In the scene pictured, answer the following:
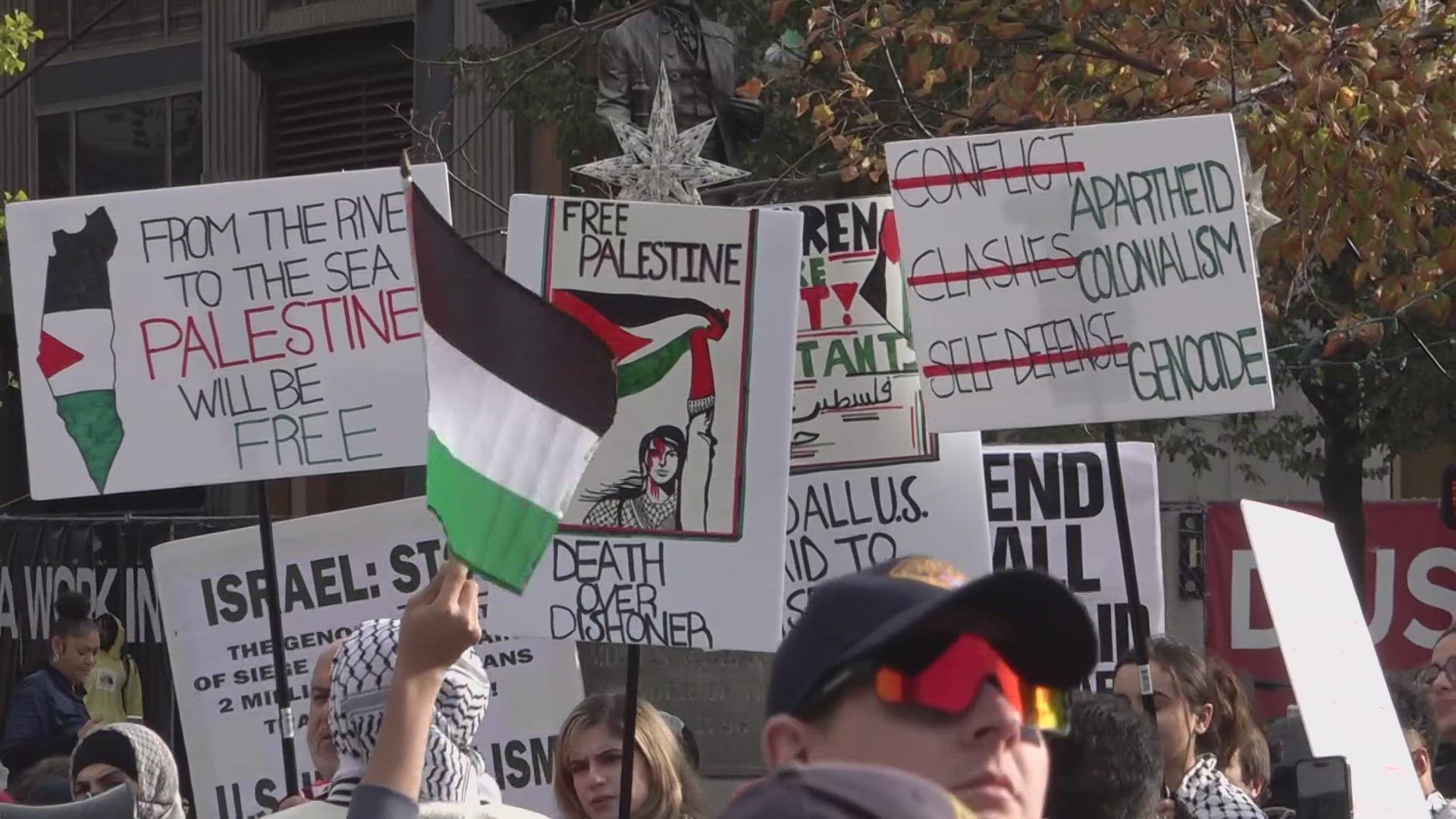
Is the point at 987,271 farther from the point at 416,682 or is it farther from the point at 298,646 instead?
the point at 416,682

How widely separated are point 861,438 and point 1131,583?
839 millimetres

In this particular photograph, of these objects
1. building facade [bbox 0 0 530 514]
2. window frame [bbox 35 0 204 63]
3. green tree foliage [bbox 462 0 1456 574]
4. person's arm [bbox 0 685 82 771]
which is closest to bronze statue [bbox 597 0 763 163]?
green tree foliage [bbox 462 0 1456 574]

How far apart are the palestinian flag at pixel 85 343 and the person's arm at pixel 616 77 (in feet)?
12.2

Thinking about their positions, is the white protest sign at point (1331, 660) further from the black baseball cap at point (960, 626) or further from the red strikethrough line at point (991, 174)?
the black baseball cap at point (960, 626)

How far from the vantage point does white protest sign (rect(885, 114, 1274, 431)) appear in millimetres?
4949

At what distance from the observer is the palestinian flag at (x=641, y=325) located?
15.5ft

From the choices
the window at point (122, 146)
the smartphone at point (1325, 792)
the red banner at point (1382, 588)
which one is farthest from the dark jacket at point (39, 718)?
the window at point (122, 146)

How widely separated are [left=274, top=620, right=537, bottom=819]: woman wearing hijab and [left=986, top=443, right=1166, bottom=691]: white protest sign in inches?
113

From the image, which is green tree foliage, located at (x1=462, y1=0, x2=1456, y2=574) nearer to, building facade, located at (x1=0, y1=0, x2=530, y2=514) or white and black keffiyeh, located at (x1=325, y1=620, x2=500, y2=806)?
white and black keffiyeh, located at (x1=325, y1=620, x2=500, y2=806)

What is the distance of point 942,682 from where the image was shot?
5.80 feet

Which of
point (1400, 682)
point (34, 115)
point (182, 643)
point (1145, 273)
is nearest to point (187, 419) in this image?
point (182, 643)

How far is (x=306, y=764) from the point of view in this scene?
5.93 meters

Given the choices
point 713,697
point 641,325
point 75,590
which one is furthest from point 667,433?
point 75,590

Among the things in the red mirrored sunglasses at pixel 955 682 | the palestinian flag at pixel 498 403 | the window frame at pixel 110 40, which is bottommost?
the red mirrored sunglasses at pixel 955 682
